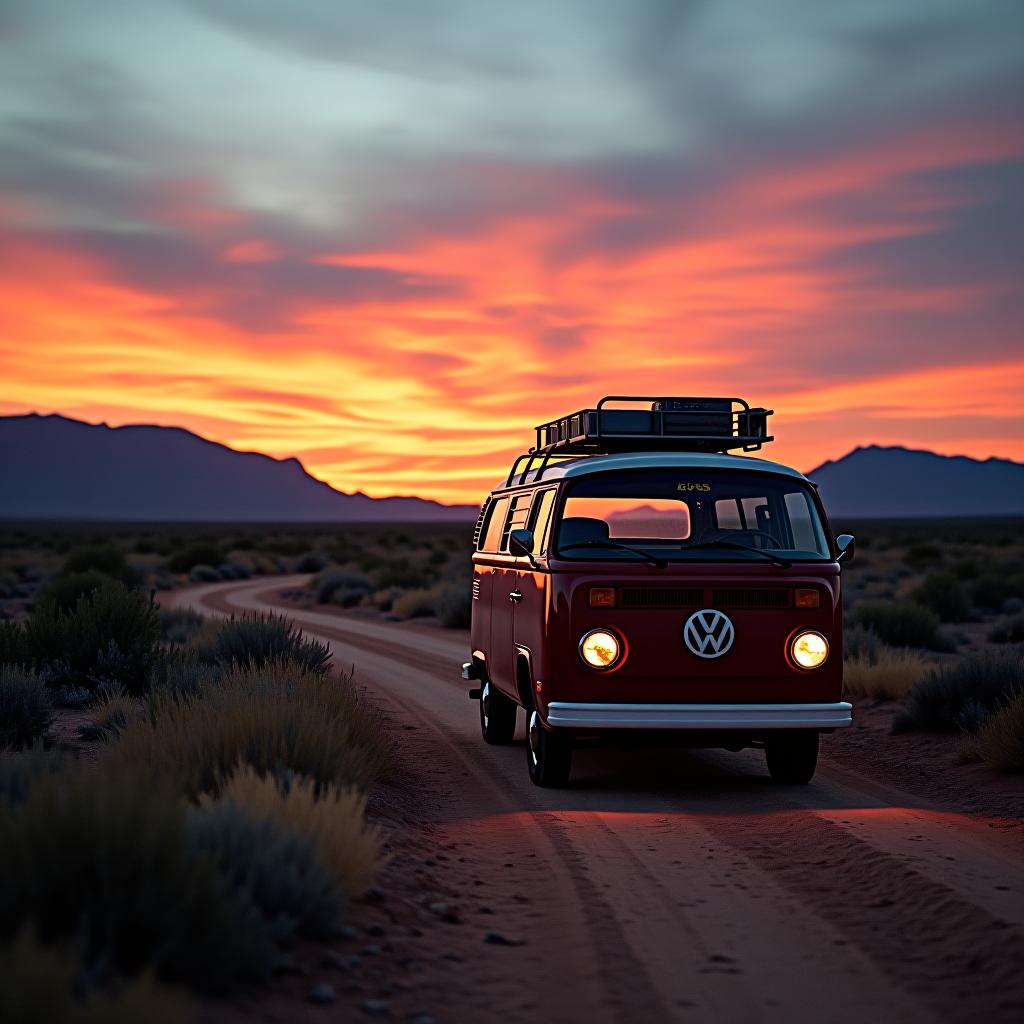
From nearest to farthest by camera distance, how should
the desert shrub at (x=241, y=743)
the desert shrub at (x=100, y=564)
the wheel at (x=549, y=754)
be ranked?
the desert shrub at (x=241, y=743), the wheel at (x=549, y=754), the desert shrub at (x=100, y=564)

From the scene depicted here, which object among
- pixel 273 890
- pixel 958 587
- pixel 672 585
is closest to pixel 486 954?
pixel 273 890

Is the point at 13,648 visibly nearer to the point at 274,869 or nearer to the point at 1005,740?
the point at 274,869

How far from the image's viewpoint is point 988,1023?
494 cm

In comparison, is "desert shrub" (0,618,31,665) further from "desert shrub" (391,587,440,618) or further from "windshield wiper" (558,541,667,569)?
"desert shrub" (391,587,440,618)

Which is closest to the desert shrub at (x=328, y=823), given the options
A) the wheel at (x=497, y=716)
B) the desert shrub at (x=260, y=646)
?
the wheel at (x=497, y=716)

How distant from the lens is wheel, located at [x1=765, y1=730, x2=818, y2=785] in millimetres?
9914

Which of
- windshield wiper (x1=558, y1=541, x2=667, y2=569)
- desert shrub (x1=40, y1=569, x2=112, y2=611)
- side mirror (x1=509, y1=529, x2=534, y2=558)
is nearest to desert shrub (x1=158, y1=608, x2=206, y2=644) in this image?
desert shrub (x1=40, y1=569, x2=112, y2=611)

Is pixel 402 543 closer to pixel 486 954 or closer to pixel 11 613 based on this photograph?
pixel 11 613

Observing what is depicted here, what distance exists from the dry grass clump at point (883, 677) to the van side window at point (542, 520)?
6.91 m

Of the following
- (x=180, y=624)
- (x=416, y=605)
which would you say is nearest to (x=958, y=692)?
(x=180, y=624)

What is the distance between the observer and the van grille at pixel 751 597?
29.6ft

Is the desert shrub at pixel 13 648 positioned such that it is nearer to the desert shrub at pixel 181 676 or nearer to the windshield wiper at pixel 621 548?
the desert shrub at pixel 181 676

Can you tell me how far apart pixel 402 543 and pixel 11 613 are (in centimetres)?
5827

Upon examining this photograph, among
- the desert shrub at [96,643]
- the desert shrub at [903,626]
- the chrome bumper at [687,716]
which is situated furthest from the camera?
the desert shrub at [903,626]
